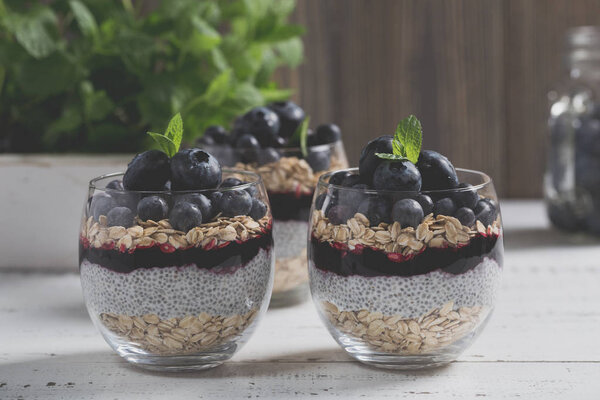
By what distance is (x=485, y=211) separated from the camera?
0.72 meters

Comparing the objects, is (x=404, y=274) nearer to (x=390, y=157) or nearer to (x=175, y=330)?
(x=390, y=157)

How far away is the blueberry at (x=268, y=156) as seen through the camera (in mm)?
926

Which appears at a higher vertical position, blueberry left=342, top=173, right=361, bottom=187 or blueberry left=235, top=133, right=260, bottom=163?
blueberry left=342, top=173, right=361, bottom=187

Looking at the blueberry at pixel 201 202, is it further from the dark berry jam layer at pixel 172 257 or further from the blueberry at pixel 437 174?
the blueberry at pixel 437 174

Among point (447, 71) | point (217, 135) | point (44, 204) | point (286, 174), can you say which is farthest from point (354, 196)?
point (447, 71)

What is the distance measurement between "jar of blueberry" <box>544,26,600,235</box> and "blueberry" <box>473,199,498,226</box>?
545 mm

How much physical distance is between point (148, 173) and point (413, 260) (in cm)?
24

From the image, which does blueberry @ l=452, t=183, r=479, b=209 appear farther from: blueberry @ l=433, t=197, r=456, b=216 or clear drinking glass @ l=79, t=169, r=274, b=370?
clear drinking glass @ l=79, t=169, r=274, b=370

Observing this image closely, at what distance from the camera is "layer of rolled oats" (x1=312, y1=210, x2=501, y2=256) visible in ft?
2.27

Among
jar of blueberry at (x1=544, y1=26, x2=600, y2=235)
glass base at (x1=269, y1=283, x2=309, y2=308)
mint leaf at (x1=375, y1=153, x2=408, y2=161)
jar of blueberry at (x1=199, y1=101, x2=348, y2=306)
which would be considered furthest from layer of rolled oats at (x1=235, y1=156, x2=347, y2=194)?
jar of blueberry at (x1=544, y1=26, x2=600, y2=235)

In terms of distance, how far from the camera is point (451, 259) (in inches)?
27.8

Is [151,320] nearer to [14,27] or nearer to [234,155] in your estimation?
[234,155]

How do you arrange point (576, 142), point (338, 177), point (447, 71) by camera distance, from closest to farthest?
point (338, 177) → point (576, 142) → point (447, 71)

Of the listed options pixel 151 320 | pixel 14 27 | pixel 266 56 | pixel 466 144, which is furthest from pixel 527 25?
pixel 151 320
